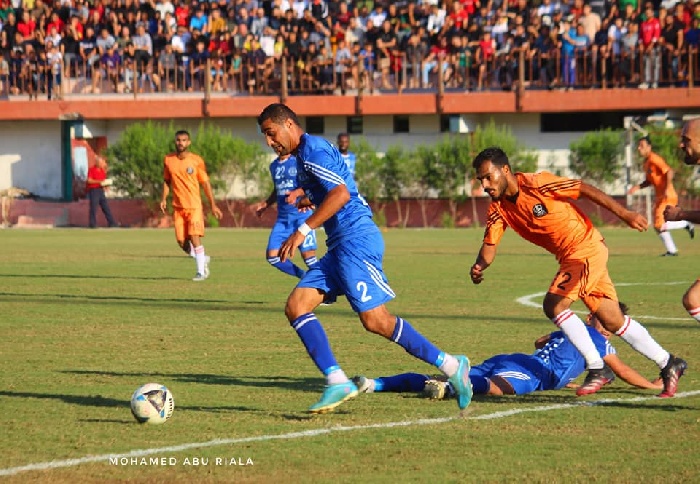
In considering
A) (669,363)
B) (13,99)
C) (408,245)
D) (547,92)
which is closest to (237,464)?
(669,363)

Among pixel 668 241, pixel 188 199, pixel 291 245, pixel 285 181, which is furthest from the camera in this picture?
pixel 668 241

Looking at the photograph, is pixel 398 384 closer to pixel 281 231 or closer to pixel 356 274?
pixel 356 274

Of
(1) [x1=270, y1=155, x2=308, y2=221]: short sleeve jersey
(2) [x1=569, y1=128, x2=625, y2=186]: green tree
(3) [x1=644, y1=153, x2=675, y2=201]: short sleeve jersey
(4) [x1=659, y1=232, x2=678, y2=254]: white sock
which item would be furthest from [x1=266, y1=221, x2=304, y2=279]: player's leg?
(2) [x1=569, y1=128, x2=625, y2=186]: green tree

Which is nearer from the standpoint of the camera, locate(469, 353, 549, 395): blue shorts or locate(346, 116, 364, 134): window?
locate(469, 353, 549, 395): blue shorts

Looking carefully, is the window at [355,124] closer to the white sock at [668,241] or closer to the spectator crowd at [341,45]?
the spectator crowd at [341,45]

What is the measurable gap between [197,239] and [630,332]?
1180cm

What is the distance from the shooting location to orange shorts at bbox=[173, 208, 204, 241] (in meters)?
19.8

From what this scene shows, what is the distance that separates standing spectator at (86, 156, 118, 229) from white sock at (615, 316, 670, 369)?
34.4 metres

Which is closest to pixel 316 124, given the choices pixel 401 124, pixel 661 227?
pixel 401 124

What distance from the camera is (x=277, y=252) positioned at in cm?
1625

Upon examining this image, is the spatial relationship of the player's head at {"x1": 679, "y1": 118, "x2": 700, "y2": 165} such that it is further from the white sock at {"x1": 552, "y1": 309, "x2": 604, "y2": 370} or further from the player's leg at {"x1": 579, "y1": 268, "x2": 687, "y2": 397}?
the white sock at {"x1": 552, "y1": 309, "x2": 604, "y2": 370}

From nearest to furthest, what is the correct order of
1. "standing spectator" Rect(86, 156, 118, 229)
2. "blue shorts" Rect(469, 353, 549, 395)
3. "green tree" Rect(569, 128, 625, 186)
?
"blue shorts" Rect(469, 353, 549, 395), "green tree" Rect(569, 128, 625, 186), "standing spectator" Rect(86, 156, 118, 229)

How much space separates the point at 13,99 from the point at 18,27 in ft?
9.09

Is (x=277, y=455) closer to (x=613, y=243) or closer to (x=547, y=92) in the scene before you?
(x=613, y=243)
